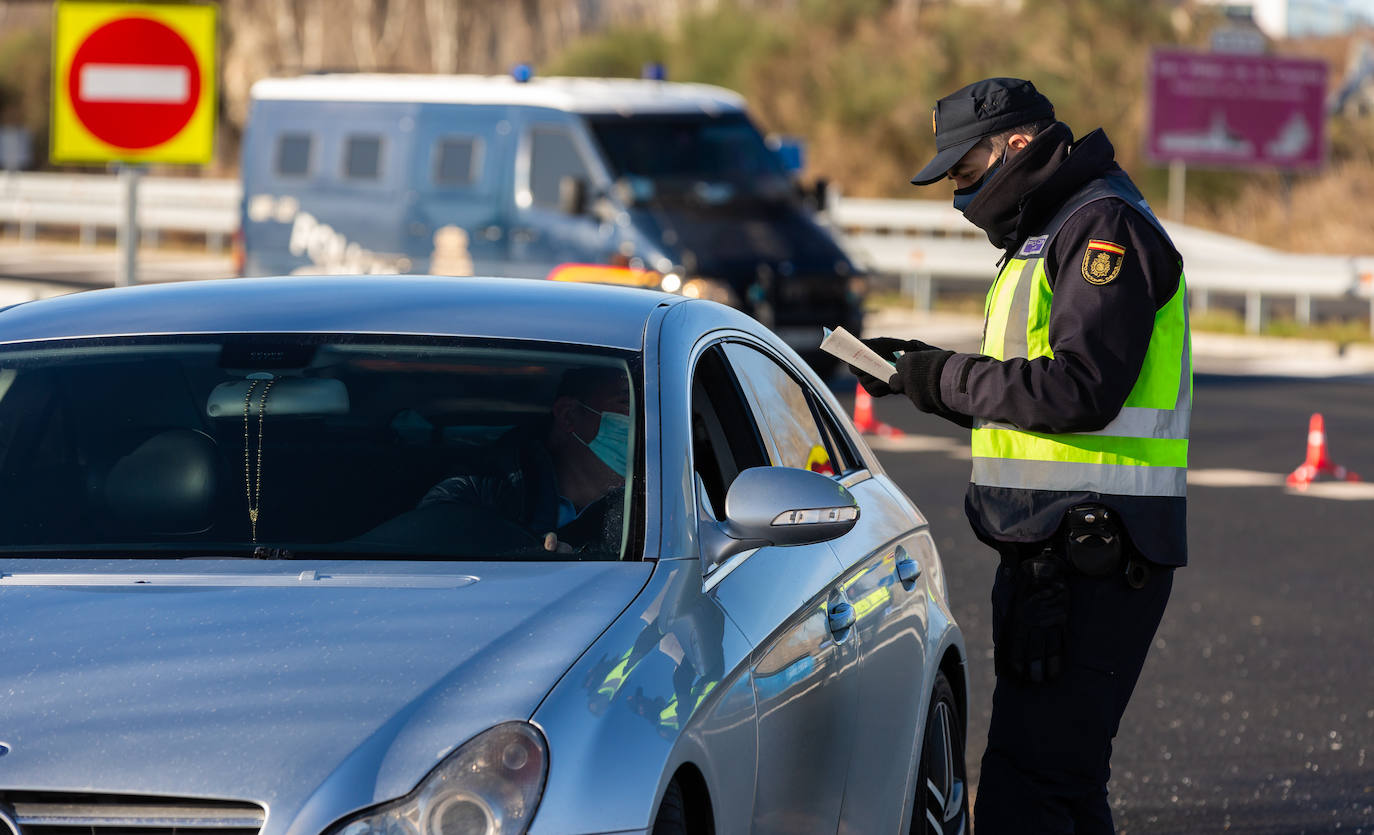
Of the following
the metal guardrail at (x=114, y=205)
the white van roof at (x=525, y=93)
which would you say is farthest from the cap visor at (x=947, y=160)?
the metal guardrail at (x=114, y=205)

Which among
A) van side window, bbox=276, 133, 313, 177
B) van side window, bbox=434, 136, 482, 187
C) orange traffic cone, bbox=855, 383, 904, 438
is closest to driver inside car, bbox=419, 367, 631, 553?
orange traffic cone, bbox=855, 383, 904, 438

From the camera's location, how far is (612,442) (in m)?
3.88

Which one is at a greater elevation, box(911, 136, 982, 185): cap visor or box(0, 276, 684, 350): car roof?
box(911, 136, 982, 185): cap visor

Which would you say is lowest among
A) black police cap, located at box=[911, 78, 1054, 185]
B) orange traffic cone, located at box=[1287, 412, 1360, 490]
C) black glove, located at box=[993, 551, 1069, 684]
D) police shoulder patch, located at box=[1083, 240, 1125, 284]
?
orange traffic cone, located at box=[1287, 412, 1360, 490]

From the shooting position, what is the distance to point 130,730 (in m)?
2.89

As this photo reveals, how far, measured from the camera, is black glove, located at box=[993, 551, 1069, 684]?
4.32 m

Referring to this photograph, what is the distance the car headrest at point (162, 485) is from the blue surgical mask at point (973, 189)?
172 cm

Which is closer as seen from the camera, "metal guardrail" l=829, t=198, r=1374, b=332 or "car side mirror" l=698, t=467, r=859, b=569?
"car side mirror" l=698, t=467, r=859, b=569

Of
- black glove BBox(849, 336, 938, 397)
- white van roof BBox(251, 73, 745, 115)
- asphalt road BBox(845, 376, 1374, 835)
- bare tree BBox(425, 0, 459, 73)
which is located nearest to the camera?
black glove BBox(849, 336, 938, 397)

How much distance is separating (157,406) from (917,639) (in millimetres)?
1667

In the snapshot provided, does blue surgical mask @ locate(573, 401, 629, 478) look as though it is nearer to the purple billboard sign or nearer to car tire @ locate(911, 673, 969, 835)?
car tire @ locate(911, 673, 969, 835)

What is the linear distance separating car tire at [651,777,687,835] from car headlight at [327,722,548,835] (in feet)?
0.70

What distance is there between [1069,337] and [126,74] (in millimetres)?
6209

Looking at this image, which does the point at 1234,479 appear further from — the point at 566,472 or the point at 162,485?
the point at 162,485
